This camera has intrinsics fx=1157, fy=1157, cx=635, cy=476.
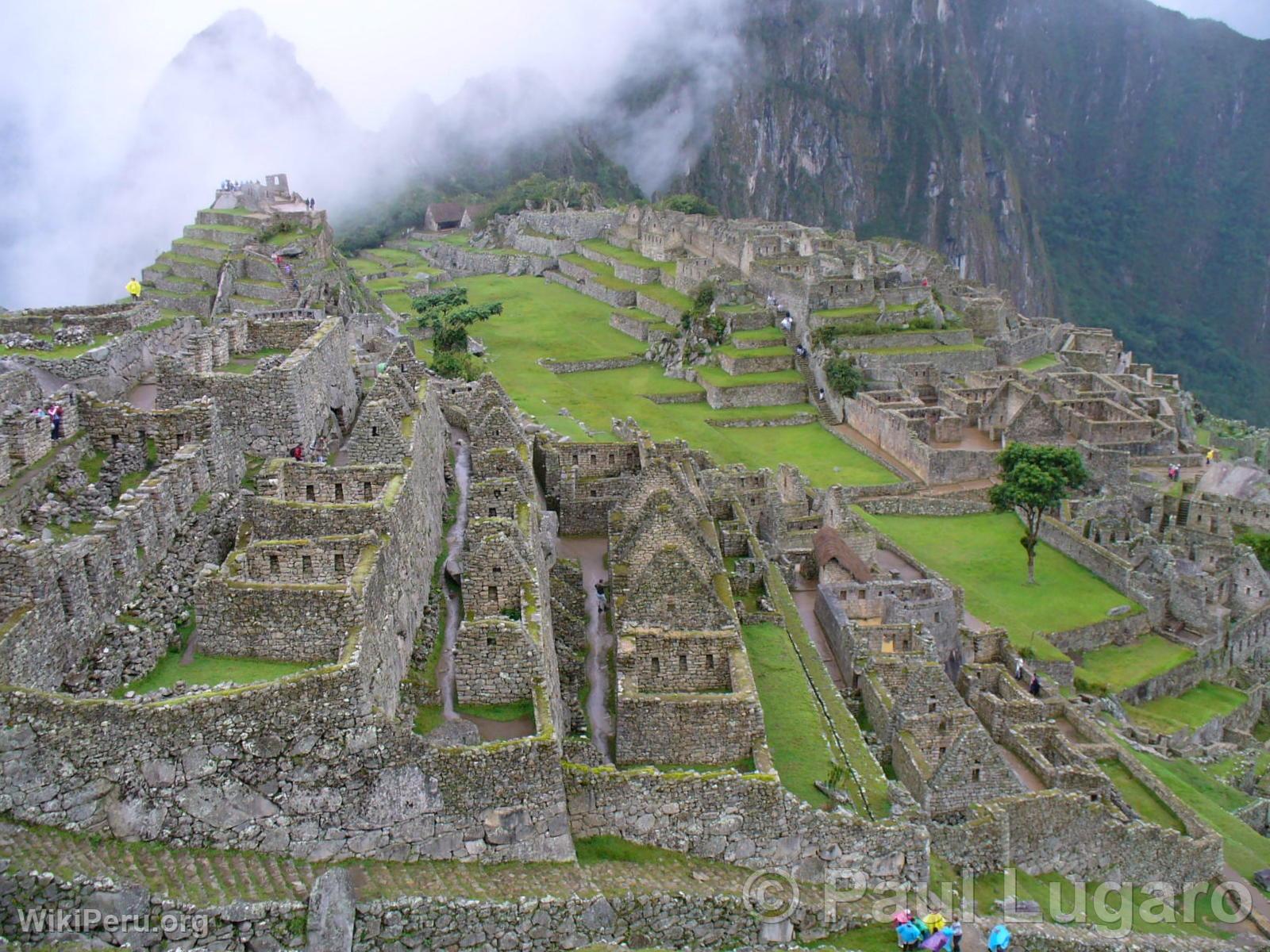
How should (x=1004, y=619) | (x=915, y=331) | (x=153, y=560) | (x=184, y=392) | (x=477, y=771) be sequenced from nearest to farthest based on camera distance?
(x=477, y=771) → (x=153, y=560) → (x=184, y=392) → (x=1004, y=619) → (x=915, y=331)

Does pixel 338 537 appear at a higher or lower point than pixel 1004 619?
higher

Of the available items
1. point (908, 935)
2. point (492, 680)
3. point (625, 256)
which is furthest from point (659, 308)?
point (908, 935)

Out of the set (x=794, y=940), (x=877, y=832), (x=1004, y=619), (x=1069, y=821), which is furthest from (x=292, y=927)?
(x=1004, y=619)

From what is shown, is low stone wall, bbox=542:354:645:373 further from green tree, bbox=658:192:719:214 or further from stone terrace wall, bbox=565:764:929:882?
green tree, bbox=658:192:719:214

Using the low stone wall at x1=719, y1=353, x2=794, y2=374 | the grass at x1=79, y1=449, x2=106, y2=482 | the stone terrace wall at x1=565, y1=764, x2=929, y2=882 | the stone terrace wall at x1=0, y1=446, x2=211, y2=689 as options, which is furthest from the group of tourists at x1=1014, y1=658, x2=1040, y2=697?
the low stone wall at x1=719, y1=353, x2=794, y2=374

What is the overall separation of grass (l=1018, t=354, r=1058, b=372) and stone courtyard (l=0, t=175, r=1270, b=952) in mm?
27326

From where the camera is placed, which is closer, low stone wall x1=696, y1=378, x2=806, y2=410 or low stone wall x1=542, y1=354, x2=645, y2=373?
low stone wall x1=696, y1=378, x2=806, y2=410

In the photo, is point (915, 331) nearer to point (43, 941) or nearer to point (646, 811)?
point (646, 811)

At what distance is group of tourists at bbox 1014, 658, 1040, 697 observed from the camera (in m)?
28.0

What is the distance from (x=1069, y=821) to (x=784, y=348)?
151 ft

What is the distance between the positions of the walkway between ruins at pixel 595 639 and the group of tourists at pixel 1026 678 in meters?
11.2

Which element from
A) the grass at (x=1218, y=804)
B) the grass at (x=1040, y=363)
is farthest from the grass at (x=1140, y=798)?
the grass at (x=1040, y=363)

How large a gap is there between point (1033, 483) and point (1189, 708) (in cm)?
913

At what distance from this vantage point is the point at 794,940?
15.3 m
